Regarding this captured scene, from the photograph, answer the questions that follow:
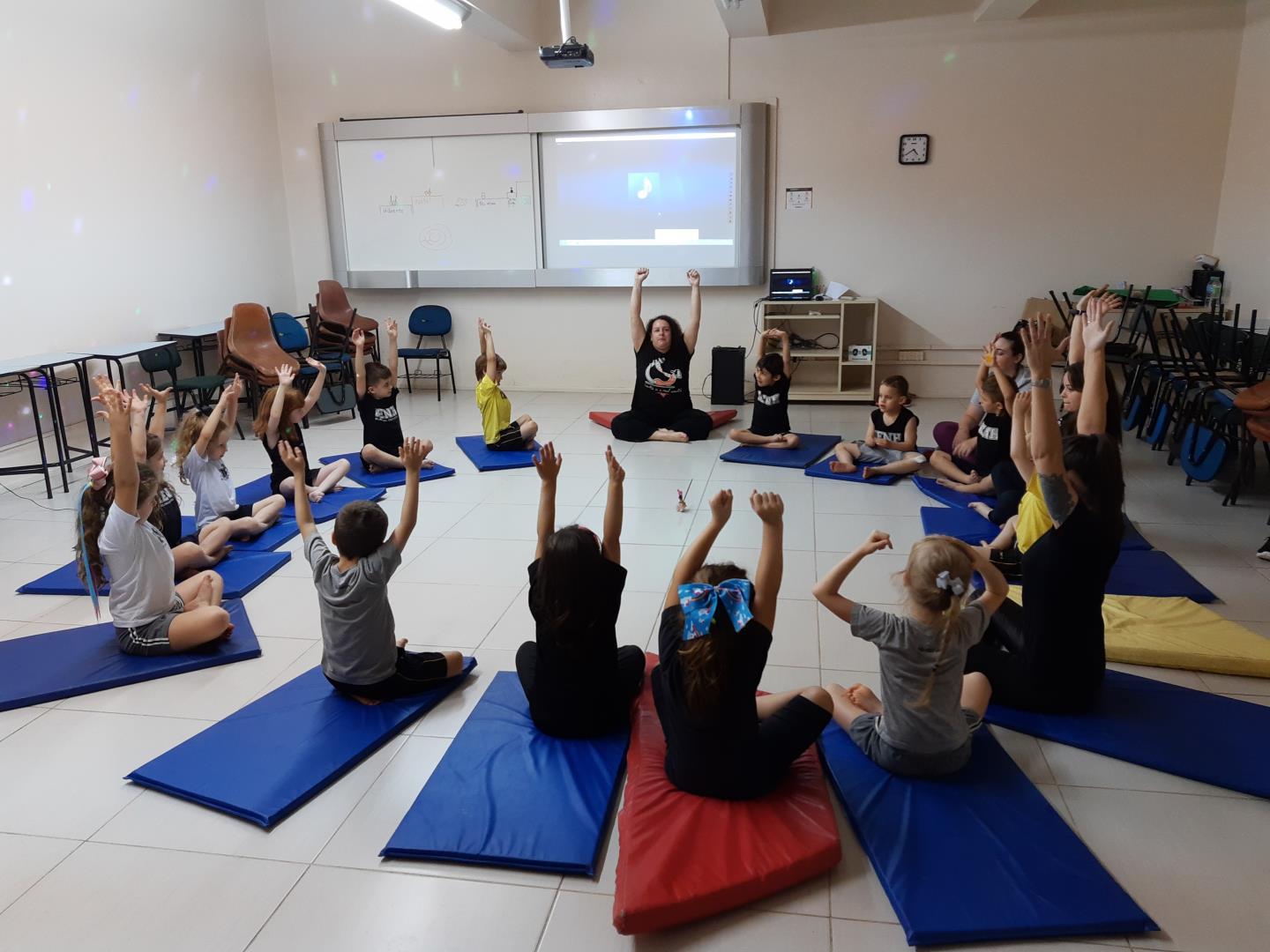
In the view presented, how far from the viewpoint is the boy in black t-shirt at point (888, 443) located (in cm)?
539

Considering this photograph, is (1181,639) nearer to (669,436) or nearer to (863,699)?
(863,699)

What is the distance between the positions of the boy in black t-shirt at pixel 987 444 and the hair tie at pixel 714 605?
3.05 metres

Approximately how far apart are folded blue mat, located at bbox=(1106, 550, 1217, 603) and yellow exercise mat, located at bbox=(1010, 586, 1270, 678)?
0.43ft

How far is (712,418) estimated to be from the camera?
673 cm

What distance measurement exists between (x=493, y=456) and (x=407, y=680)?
321cm

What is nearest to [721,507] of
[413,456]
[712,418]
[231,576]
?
[413,456]

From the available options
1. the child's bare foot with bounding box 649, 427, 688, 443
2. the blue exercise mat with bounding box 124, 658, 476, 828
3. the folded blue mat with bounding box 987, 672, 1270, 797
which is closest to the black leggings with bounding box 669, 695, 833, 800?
the folded blue mat with bounding box 987, 672, 1270, 797

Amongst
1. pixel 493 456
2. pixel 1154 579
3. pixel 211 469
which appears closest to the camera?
pixel 1154 579

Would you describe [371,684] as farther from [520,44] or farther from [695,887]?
[520,44]

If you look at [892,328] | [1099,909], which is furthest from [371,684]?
[892,328]

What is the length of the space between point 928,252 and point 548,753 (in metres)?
6.39

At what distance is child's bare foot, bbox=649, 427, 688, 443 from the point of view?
20.8 feet

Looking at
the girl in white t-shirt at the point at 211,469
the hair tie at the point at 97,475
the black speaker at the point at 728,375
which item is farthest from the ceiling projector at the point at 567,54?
the hair tie at the point at 97,475

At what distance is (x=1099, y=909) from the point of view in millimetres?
1918
